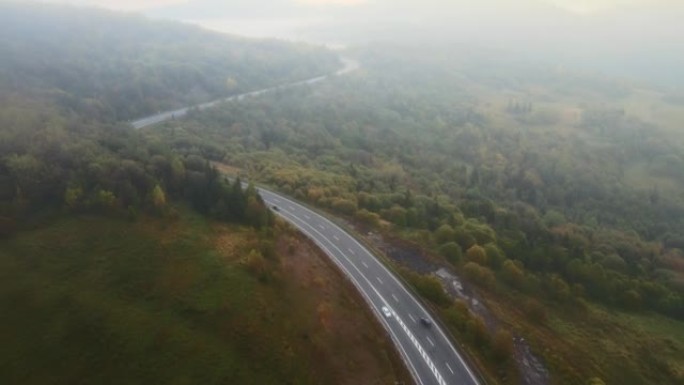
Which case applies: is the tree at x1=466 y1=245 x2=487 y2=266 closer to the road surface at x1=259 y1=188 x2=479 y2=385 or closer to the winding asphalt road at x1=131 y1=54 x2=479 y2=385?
the winding asphalt road at x1=131 y1=54 x2=479 y2=385

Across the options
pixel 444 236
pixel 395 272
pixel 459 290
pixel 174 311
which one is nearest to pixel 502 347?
pixel 459 290

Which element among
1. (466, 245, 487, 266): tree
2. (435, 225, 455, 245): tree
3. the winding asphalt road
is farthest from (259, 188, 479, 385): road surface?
(466, 245, 487, 266): tree

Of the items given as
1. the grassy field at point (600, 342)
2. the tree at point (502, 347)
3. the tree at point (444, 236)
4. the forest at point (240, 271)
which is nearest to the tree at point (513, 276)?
the forest at point (240, 271)

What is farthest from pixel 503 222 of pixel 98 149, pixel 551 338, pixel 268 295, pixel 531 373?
pixel 98 149

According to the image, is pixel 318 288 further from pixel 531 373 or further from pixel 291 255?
pixel 531 373

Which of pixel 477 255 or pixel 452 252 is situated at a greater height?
pixel 452 252

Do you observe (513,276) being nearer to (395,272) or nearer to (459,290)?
(459,290)
